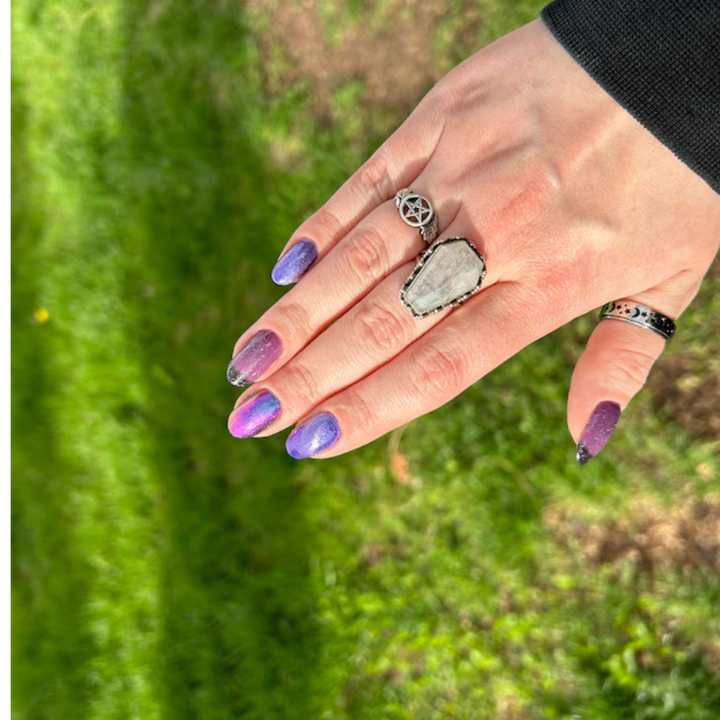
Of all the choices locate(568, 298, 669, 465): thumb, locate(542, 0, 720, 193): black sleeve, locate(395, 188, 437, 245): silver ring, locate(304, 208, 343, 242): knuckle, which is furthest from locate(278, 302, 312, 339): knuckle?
locate(542, 0, 720, 193): black sleeve

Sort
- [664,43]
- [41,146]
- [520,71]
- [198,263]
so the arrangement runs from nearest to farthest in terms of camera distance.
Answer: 1. [664,43]
2. [520,71]
3. [198,263]
4. [41,146]

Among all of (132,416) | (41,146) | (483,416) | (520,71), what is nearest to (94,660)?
(132,416)

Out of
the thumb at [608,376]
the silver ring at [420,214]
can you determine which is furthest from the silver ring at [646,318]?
the silver ring at [420,214]

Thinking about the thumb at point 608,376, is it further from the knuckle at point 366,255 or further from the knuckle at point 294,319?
the knuckle at point 294,319

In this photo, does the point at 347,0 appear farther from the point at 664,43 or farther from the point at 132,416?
the point at 132,416

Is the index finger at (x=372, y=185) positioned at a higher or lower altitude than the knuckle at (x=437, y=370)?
higher

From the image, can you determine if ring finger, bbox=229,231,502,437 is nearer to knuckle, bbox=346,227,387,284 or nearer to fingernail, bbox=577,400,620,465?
knuckle, bbox=346,227,387,284
